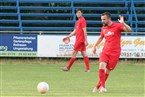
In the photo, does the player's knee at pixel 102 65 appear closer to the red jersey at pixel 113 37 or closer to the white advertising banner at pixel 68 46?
the red jersey at pixel 113 37

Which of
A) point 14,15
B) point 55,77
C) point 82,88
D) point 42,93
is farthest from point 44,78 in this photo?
point 14,15

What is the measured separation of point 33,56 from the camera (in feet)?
77.4

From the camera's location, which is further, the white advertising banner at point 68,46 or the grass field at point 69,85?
the white advertising banner at point 68,46

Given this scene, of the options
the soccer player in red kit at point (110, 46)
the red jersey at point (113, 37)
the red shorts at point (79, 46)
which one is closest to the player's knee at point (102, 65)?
the soccer player in red kit at point (110, 46)

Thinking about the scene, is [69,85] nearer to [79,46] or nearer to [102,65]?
[102,65]

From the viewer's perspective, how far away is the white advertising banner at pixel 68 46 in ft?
77.0

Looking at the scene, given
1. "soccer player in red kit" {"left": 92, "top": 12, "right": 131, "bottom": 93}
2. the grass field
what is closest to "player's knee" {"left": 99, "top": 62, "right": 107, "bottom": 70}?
"soccer player in red kit" {"left": 92, "top": 12, "right": 131, "bottom": 93}

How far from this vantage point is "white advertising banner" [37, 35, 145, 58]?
924 inches

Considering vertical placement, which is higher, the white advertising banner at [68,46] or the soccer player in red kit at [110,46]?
the soccer player in red kit at [110,46]

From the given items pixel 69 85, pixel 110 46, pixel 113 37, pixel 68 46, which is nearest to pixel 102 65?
pixel 110 46

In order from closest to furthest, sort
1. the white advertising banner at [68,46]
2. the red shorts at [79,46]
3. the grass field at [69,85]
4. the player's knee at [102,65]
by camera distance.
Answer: the grass field at [69,85] → the player's knee at [102,65] → the red shorts at [79,46] → the white advertising banner at [68,46]

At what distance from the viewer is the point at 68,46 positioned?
2342cm

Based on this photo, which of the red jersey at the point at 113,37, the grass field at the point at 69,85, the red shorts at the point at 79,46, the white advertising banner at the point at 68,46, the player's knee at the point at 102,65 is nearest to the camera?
the grass field at the point at 69,85

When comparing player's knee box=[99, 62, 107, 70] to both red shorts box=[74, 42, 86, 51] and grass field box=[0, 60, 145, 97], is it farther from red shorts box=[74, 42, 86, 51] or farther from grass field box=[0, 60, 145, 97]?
red shorts box=[74, 42, 86, 51]
